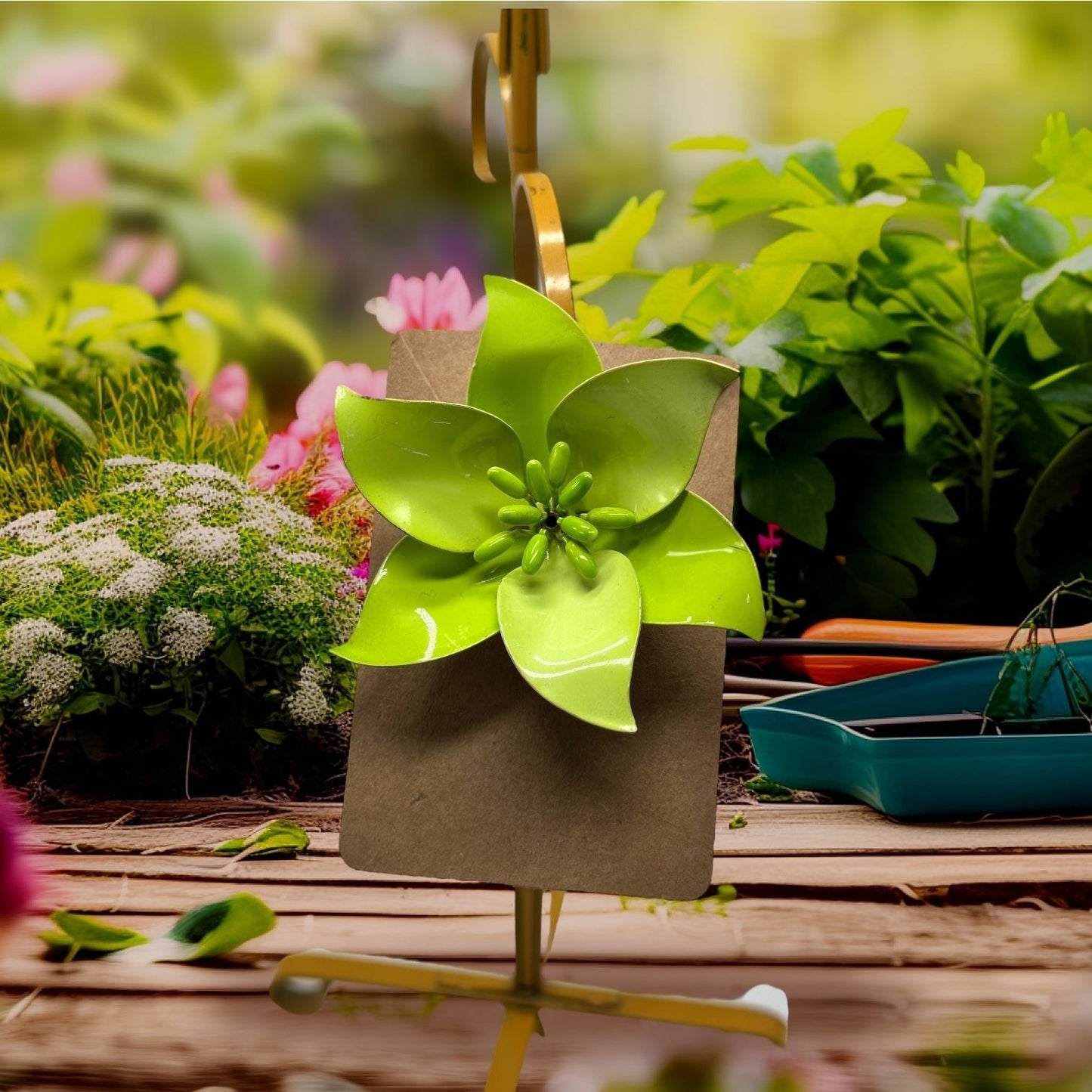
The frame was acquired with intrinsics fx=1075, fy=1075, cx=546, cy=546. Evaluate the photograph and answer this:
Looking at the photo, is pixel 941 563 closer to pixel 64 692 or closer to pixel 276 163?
pixel 64 692

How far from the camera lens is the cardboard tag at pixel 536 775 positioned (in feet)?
1.13

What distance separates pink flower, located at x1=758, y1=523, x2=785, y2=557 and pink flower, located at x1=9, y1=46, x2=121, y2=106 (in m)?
0.95

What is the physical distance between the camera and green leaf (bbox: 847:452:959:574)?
0.74 m

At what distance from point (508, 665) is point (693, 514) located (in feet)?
0.27

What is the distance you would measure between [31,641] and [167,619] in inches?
2.9

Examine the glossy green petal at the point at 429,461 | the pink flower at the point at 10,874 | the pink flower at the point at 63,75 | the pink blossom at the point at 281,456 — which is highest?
the pink flower at the point at 63,75

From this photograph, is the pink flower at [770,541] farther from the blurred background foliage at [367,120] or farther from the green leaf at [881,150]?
the blurred background foliage at [367,120]

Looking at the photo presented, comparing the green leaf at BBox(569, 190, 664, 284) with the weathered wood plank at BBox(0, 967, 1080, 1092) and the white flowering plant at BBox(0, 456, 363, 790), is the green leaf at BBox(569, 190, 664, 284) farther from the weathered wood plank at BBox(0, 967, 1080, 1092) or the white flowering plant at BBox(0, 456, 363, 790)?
the weathered wood plank at BBox(0, 967, 1080, 1092)

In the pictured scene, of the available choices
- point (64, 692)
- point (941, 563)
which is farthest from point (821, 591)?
point (64, 692)

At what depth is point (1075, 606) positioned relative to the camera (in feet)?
2.44

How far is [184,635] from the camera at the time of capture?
0.58 metres

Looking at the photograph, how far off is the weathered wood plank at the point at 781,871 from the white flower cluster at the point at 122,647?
0.33 feet

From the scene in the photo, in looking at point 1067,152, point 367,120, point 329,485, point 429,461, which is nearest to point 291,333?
point 367,120

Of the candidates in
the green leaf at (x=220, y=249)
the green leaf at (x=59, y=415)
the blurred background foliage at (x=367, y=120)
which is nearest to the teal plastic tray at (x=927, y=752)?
the green leaf at (x=59, y=415)
